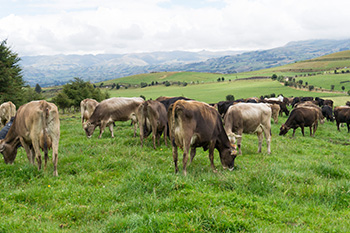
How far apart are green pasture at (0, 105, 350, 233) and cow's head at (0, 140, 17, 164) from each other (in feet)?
4.10

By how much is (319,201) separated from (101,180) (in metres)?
6.62

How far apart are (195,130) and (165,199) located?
3014mm

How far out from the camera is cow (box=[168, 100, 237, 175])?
8.54 meters

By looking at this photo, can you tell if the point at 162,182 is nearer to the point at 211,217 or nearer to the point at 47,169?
the point at 211,217

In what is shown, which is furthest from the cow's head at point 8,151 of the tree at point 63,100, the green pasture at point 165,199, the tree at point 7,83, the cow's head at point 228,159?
the tree at point 63,100

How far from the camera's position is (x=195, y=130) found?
876 cm

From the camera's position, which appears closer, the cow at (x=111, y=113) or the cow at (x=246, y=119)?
the cow at (x=246, y=119)

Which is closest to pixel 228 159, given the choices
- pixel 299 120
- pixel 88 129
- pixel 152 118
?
pixel 152 118

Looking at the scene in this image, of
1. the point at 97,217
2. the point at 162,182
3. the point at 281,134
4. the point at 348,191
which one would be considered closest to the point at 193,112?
the point at 162,182

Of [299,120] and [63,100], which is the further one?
[63,100]

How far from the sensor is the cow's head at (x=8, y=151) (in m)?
10.0

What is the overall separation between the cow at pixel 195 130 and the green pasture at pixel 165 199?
2.51 feet

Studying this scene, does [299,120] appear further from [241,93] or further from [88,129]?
[241,93]

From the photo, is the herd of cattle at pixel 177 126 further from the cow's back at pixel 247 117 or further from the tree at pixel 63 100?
the tree at pixel 63 100
